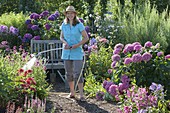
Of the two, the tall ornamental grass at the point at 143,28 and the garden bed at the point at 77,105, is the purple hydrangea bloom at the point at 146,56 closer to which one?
the garden bed at the point at 77,105

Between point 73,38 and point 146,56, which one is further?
point 73,38

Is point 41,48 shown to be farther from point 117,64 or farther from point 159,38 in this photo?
point 117,64

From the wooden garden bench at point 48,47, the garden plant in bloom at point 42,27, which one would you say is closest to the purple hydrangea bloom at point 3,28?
the garden plant in bloom at point 42,27

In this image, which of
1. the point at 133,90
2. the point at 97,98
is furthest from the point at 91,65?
the point at 133,90

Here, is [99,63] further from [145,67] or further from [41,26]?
[41,26]

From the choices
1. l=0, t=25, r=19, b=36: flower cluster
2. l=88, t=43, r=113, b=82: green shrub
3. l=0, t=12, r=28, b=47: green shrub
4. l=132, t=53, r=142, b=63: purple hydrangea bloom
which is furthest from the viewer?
l=0, t=12, r=28, b=47: green shrub

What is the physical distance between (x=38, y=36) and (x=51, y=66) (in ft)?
4.48

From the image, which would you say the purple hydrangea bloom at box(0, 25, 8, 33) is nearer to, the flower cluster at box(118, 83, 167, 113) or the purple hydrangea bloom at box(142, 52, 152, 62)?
the purple hydrangea bloom at box(142, 52, 152, 62)

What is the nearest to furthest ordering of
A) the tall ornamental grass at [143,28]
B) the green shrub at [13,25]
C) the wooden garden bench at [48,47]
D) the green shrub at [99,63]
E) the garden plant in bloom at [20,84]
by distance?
1. the garden plant in bloom at [20,84]
2. the green shrub at [99,63]
3. the tall ornamental grass at [143,28]
4. the wooden garden bench at [48,47]
5. the green shrub at [13,25]

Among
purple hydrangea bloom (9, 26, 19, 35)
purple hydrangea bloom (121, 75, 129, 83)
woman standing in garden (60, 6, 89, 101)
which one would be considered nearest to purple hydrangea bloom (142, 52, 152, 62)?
purple hydrangea bloom (121, 75, 129, 83)

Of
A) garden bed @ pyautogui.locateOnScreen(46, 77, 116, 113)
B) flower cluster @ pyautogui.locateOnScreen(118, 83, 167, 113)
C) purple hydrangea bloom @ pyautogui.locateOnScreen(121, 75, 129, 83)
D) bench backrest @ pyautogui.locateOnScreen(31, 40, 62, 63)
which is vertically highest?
bench backrest @ pyautogui.locateOnScreen(31, 40, 62, 63)

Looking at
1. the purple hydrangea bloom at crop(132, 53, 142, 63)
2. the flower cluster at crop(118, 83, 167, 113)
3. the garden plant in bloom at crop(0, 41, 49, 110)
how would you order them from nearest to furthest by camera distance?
the flower cluster at crop(118, 83, 167, 113) → the garden plant in bloom at crop(0, 41, 49, 110) → the purple hydrangea bloom at crop(132, 53, 142, 63)

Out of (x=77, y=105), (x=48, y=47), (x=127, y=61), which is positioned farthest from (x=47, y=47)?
(x=127, y=61)

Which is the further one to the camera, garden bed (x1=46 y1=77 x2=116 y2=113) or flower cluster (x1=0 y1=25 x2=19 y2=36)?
flower cluster (x1=0 y1=25 x2=19 y2=36)
